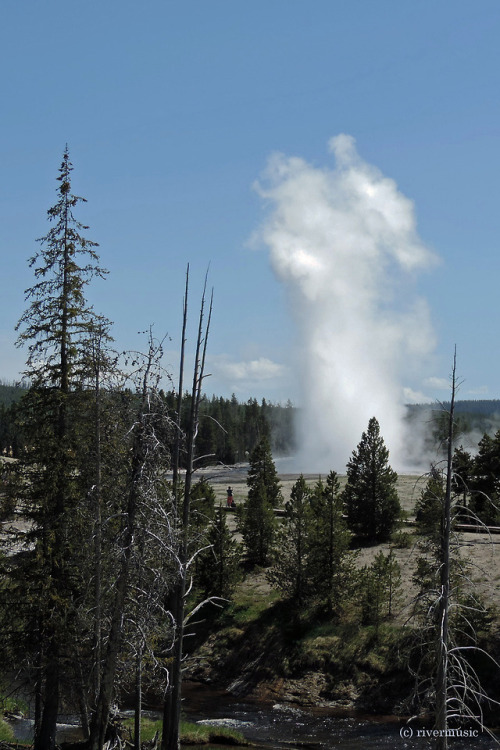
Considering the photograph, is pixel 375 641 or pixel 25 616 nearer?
pixel 25 616

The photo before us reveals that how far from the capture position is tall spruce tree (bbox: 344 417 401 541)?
51281 millimetres

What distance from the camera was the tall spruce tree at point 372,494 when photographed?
51.3 metres

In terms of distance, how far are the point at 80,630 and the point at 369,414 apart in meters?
118

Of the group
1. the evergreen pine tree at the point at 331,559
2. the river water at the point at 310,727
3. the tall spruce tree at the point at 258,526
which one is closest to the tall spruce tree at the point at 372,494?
the tall spruce tree at the point at 258,526

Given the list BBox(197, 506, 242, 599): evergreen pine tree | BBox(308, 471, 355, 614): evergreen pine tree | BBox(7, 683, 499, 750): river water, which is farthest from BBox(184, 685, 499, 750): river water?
BBox(197, 506, 242, 599): evergreen pine tree

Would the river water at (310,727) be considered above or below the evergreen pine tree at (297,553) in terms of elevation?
below

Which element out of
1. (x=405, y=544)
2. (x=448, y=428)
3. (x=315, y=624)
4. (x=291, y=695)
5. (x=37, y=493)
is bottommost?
(x=291, y=695)

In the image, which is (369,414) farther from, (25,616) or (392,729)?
(25,616)

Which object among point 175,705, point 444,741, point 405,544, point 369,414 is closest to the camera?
point 444,741

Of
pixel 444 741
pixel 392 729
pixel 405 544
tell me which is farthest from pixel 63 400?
pixel 405 544

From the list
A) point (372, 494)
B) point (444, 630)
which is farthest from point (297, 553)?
point (444, 630)

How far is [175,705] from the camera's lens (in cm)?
1678

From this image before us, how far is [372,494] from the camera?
51.8 meters

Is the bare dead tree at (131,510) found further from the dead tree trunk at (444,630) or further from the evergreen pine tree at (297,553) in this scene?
the evergreen pine tree at (297,553)
